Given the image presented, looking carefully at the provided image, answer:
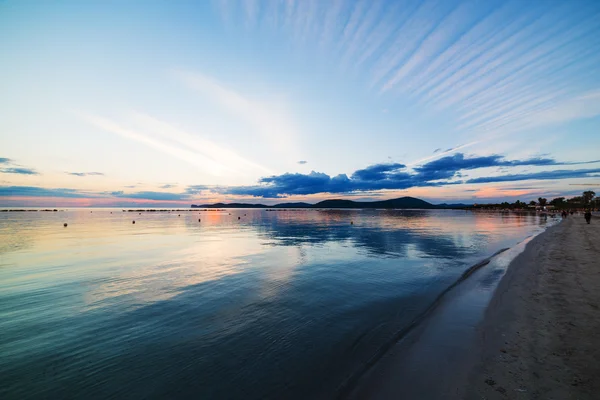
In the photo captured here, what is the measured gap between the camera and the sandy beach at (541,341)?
234 inches

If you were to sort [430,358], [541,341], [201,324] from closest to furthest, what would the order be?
[430,358]
[541,341]
[201,324]

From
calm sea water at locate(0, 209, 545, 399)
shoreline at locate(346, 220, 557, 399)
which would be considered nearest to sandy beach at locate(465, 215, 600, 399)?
shoreline at locate(346, 220, 557, 399)

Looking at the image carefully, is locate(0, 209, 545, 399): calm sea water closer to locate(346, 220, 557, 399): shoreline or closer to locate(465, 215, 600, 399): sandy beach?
locate(346, 220, 557, 399): shoreline

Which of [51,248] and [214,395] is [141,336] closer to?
[214,395]

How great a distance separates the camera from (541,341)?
7.98 metres

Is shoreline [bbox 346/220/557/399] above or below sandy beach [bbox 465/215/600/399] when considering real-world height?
below

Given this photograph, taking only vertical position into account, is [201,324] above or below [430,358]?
below

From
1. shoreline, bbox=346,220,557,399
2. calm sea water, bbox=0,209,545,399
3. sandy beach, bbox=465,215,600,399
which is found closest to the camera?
sandy beach, bbox=465,215,600,399

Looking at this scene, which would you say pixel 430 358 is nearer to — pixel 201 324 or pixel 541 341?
pixel 541 341

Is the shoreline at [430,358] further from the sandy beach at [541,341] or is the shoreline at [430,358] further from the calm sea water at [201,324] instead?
the calm sea water at [201,324]

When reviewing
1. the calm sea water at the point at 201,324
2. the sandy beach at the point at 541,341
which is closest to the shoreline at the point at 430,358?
the sandy beach at the point at 541,341

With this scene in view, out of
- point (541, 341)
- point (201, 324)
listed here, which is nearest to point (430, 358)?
point (541, 341)

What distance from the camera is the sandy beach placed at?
5.94 meters

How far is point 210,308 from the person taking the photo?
12.5m
